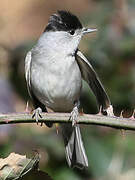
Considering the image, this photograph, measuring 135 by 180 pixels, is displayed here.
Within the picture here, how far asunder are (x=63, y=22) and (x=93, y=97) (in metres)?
0.72

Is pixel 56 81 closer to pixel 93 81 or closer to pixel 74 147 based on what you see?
pixel 93 81

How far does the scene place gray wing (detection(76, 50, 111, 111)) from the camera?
3008mm

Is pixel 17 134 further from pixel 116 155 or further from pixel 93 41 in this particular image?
pixel 93 41

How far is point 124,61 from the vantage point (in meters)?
4.63

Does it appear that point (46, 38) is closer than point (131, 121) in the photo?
No

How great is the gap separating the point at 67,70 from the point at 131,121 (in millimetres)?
1628

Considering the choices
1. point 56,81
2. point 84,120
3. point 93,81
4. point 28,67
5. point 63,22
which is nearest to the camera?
point 84,120

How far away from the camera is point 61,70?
3.76 metres

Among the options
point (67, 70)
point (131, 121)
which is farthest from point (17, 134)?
point (131, 121)

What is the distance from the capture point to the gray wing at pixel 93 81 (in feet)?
9.87

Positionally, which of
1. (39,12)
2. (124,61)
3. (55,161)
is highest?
(39,12)

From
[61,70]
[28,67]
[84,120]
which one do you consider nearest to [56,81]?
[61,70]

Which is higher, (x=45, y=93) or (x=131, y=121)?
(x=45, y=93)

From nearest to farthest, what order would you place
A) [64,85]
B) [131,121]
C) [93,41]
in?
[131,121] < [64,85] < [93,41]
